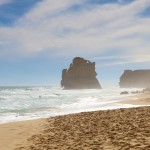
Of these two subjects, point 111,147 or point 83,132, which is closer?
point 111,147

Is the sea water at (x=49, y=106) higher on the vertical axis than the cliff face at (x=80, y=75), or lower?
lower

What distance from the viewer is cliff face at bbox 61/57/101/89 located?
160 m

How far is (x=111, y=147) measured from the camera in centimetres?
910

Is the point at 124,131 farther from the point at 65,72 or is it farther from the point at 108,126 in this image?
the point at 65,72

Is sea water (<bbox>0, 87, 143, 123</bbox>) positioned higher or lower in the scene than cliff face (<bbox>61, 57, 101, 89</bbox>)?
lower

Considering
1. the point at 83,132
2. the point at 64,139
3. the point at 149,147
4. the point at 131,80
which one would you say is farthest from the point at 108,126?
the point at 131,80

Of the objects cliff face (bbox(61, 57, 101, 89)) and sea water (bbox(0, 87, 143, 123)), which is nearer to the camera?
sea water (bbox(0, 87, 143, 123))

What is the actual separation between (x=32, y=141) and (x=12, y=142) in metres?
0.86

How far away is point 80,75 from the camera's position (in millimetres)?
162375

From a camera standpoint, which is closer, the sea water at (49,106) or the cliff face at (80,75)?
the sea water at (49,106)

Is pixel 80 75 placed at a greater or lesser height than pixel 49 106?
greater

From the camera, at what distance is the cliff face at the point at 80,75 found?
160 m

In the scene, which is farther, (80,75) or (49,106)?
(80,75)

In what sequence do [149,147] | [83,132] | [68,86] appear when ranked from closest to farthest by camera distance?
[149,147]
[83,132]
[68,86]
